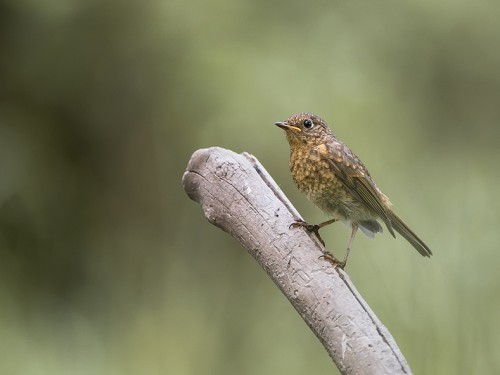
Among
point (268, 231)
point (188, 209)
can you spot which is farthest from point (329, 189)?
point (188, 209)

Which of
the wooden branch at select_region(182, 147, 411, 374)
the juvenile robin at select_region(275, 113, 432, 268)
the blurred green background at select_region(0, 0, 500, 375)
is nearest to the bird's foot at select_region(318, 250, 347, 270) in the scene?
the wooden branch at select_region(182, 147, 411, 374)

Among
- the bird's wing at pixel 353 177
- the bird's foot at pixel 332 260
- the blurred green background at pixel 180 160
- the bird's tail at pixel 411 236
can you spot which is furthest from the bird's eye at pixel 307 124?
the blurred green background at pixel 180 160

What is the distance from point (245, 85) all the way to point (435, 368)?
2309 mm

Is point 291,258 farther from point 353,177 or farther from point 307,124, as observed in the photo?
point 307,124

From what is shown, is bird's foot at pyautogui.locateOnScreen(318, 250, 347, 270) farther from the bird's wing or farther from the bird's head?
the bird's head

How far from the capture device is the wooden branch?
94.6 inches

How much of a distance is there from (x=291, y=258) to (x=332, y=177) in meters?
0.71

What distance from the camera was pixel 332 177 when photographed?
10.9ft

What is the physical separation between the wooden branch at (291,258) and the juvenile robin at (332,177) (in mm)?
430

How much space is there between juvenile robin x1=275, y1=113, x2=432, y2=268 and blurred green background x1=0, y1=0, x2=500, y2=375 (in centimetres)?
126

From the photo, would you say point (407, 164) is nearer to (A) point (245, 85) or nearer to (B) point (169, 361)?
(A) point (245, 85)

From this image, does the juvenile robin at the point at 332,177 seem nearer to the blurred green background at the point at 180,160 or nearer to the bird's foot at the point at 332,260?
the bird's foot at the point at 332,260

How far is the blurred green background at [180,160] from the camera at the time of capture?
4.91 meters

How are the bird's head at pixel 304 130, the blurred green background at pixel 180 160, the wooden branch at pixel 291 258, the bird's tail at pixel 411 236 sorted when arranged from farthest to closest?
the blurred green background at pixel 180 160
the bird's head at pixel 304 130
the bird's tail at pixel 411 236
the wooden branch at pixel 291 258
